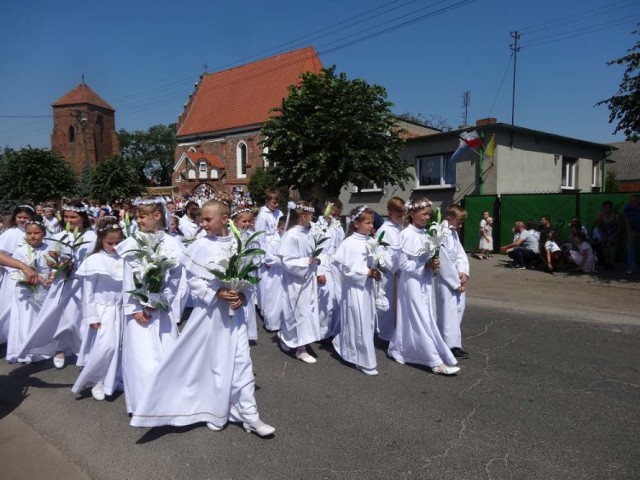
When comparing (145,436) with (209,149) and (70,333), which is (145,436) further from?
(209,149)

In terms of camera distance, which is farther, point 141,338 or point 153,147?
point 153,147

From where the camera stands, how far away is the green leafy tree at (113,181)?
1303 inches

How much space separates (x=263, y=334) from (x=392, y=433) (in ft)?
13.2

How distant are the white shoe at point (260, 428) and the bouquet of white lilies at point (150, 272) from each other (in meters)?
1.28

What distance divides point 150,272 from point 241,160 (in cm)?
4551

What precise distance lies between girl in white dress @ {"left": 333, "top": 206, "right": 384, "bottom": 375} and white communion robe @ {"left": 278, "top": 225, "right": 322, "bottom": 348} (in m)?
0.48

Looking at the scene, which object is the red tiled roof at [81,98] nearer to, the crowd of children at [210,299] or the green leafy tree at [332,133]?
the green leafy tree at [332,133]

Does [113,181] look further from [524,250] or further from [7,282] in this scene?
[7,282]

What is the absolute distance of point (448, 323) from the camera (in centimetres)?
627

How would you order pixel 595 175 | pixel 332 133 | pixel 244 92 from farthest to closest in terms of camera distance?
1. pixel 244 92
2. pixel 595 175
3. pixel 332 133

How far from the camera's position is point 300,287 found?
21.3 ft

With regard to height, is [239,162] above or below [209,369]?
above

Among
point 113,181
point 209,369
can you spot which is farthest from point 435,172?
point 113,181

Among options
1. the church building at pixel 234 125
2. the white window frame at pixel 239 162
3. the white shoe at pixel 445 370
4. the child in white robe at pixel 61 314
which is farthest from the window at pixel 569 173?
the white window frame at pixel 239 162
